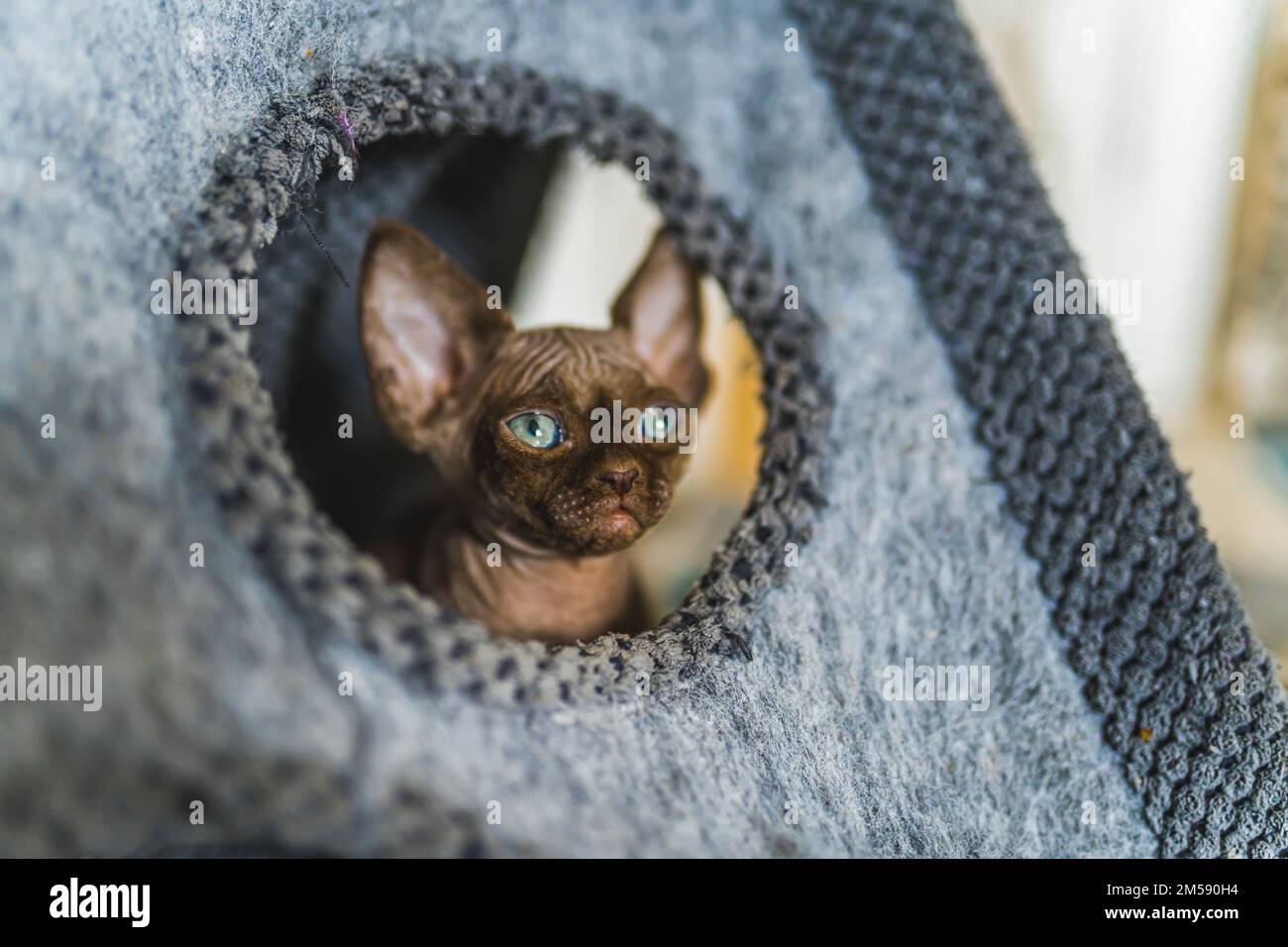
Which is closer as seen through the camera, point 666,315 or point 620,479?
point 620,479

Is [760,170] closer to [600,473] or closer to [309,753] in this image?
[600,473]

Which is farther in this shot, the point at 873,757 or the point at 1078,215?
the point at 1078,215

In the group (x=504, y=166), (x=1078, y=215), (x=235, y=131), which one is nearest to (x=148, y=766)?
(x=235, y=131)

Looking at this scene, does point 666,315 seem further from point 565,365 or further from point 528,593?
point 528,593

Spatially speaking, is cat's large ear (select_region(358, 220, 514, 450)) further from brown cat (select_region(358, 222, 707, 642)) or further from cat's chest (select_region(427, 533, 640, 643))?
cat's chest (select_region(427, 533, 640, 643))

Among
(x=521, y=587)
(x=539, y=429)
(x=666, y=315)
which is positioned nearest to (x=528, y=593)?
(x=521, y=587)

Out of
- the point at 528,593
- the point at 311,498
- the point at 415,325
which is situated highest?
the point at 415,325
